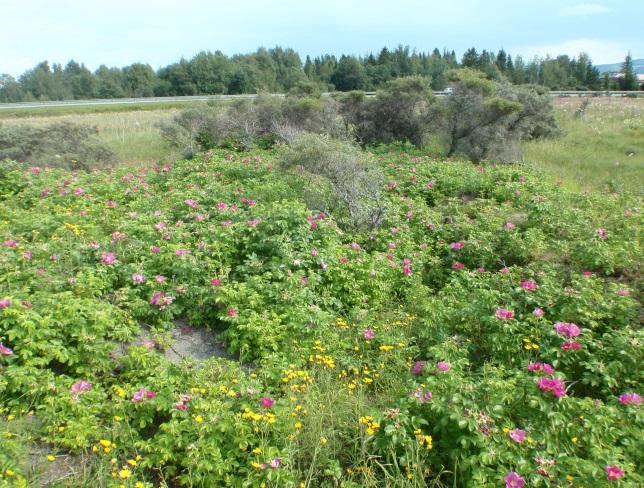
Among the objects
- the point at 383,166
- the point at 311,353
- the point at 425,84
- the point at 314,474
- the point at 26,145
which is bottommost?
the point at 314,474

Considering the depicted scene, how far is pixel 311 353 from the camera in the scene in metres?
4.04

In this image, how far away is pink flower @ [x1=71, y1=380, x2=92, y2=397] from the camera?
315cm

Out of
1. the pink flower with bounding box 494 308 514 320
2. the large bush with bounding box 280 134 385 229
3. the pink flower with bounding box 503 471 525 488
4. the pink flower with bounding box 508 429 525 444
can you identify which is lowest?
the pink flower with bounding box 503 471 525 488

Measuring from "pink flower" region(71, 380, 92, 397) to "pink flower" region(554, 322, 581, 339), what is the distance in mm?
3480

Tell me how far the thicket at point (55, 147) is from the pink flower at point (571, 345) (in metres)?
11.5

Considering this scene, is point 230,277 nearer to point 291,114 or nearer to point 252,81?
point 291,114

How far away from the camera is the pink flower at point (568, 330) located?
3605 mm

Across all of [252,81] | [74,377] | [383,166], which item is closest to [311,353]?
[74,377]

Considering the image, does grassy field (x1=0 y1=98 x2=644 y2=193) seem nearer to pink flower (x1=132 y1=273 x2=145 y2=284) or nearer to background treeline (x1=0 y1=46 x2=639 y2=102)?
pink flower (x1=132 y1=273 x2=145 y2=284)

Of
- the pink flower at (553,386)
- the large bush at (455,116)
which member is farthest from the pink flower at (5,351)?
the large bush at (455,116)

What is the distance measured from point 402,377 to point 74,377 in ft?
8.35

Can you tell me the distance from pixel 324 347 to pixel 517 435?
178cm

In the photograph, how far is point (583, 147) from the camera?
15.2 metres

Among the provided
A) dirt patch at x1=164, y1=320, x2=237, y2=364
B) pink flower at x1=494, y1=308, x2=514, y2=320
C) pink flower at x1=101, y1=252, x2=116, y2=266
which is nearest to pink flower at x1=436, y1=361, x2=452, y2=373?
pink flower at x1=494, y1=308, x2=514, y2=320
